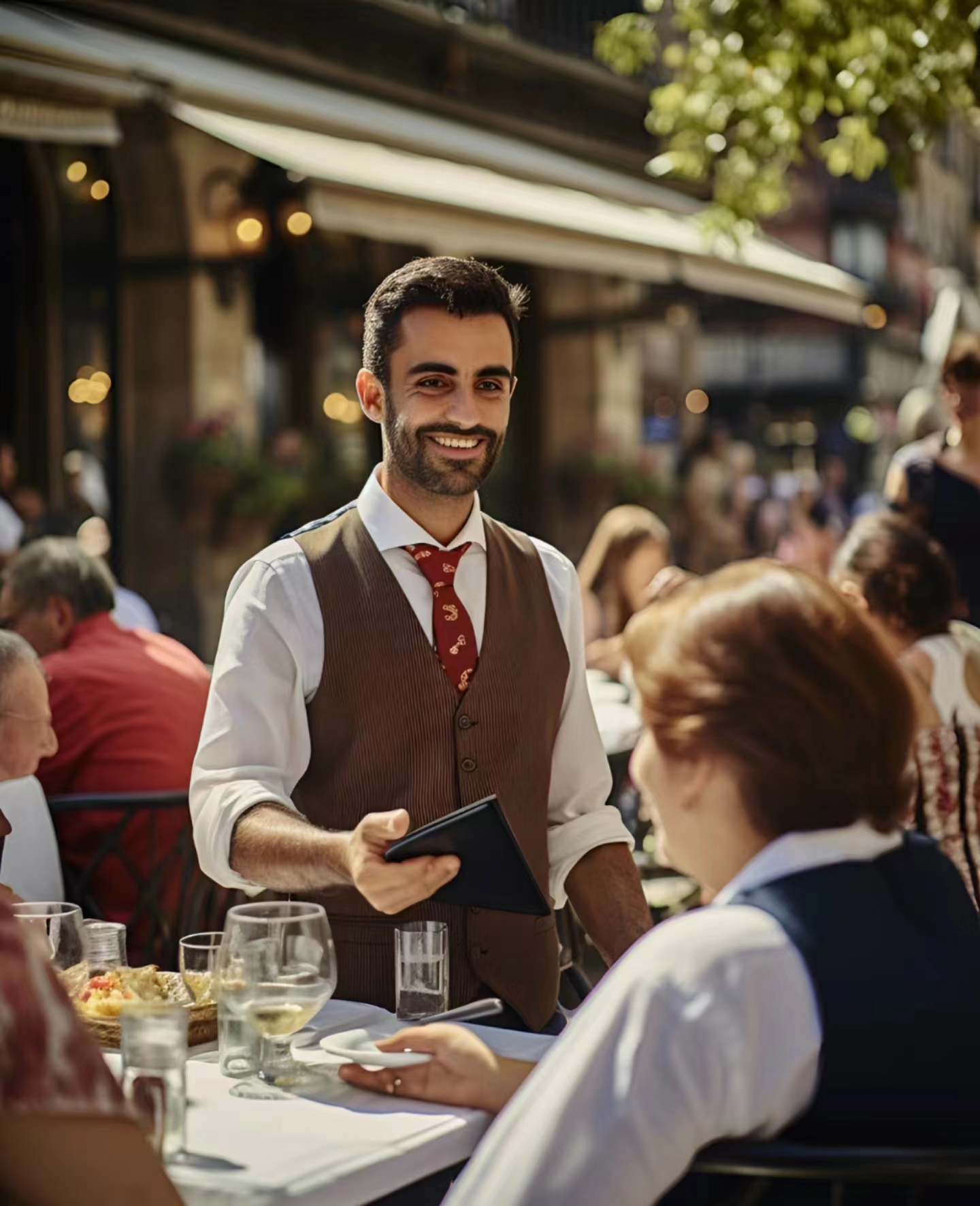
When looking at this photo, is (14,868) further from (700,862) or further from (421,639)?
(700,862)

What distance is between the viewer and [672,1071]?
1.67 meters

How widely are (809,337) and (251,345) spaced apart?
28337 millimetres

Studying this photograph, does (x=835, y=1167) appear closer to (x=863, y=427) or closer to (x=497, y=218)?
(x=497, y=218)

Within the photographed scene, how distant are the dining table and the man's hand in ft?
0.83

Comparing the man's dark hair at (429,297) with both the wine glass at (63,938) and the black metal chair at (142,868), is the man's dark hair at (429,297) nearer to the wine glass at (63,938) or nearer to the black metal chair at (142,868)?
the wine glass at (63,938)

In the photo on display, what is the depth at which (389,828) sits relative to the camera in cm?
226

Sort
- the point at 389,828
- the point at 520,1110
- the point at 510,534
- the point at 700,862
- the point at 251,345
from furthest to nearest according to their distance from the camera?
the point at 251,345 → the point at 510,534 → the point at 389,828 → the point at 700,862 → the point at 520,1110

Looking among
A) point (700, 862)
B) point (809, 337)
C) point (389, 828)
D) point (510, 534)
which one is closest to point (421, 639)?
point (510, 534)

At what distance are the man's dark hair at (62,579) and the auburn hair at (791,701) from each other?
322cm

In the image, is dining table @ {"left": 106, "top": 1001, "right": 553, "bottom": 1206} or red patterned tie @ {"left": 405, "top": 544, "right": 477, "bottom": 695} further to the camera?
red patterned tie @ {"left": 405, "top": 544, "right": 477, "bottom": 695}

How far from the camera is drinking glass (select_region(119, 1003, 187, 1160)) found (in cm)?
197

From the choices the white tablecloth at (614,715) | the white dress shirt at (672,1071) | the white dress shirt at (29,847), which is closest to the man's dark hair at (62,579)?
the white dress shirt at (29,847)

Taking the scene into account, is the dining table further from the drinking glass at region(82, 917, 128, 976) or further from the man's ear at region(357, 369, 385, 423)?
the man's ear at region(357, 369, 385, 423)

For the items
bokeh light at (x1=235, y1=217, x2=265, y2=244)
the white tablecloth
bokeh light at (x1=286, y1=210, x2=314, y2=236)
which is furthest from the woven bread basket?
bokeh light at (x1=286, y1=210, x2=314, y2=236)
